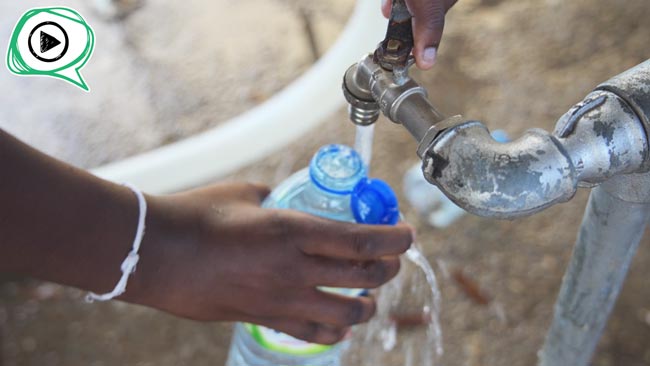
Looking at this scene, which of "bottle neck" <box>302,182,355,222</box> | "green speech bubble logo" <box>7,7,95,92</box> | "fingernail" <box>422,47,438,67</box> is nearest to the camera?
"fingernail" <box>422,47,438,67</box>

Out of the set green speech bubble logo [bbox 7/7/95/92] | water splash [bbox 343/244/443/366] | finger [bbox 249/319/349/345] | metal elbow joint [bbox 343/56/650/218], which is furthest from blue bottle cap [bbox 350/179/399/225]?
green speech bubble logo [bbox 7/7/95/92]

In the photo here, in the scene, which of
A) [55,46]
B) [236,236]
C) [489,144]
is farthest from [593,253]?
[55,46]

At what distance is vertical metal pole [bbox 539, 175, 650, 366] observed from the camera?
500 millimetres

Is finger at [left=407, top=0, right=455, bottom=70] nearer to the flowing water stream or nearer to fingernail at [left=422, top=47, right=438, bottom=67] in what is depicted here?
fingernail at [left=422, top=47, right=438, bottom=67]

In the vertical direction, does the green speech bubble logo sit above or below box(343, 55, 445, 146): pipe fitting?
below

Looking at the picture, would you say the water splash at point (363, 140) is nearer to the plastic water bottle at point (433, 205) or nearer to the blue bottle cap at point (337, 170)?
the blue bottle cap at point (337, 170)

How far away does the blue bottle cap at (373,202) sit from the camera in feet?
2.21

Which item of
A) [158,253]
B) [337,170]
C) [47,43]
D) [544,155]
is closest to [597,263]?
[544,155]

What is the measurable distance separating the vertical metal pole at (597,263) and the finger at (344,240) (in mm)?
170

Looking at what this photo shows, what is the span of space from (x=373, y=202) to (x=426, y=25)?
0.70 ft

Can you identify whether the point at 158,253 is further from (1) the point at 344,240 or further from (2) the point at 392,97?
(2) the point at 392,97

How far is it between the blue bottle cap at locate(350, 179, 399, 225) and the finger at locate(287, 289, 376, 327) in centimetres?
8

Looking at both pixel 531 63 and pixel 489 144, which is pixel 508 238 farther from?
pixel 489 144

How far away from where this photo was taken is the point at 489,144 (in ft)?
1.42
